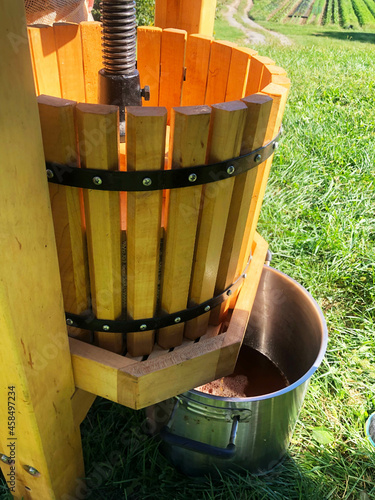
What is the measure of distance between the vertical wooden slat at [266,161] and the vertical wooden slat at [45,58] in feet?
3.18

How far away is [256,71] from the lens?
1679mm

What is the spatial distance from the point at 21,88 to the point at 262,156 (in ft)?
2.24

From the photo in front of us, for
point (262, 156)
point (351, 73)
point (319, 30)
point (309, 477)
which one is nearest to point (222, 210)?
point (262, 156)

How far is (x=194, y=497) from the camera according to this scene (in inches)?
67.7

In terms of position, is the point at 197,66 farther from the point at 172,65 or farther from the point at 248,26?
the point at 248,26

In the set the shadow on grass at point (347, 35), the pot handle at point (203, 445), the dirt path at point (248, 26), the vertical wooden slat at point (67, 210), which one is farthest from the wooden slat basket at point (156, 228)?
the shadow on grass at point (347, 35)

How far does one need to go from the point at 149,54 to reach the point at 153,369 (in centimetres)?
147

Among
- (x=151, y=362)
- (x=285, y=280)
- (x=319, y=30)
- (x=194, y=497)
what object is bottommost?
(x=319, y=30)

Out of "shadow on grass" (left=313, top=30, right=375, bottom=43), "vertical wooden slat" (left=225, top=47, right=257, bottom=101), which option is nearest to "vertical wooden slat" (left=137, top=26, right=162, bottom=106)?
"vertical wooden slat" (left=225, top=47, right=257, bottom=101)

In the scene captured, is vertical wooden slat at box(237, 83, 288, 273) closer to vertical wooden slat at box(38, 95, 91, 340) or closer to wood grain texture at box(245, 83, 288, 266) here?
wood grain texture at box(245, 83, 288, 266)

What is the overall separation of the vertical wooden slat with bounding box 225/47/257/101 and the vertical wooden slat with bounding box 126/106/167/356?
0.88m

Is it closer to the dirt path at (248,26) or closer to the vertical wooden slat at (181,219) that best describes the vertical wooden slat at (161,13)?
the vertical wooden slat at (181,219)

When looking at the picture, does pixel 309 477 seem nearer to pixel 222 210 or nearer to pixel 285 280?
pixel 285 280

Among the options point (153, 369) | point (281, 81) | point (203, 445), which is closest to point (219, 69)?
point (281, 81)
